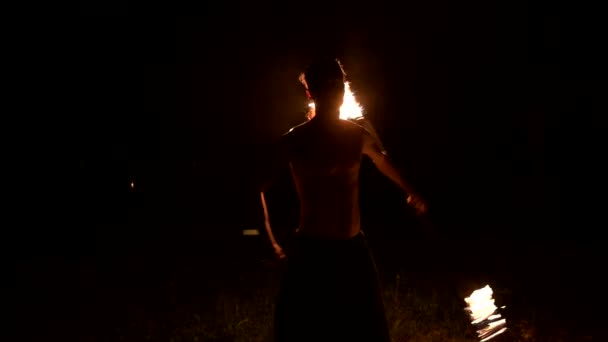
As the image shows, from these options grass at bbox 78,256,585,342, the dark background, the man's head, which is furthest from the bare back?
the dark background

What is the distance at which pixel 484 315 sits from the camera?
180 inches

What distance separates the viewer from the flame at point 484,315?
4.51m

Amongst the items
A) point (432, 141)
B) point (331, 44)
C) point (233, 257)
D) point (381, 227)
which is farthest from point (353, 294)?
point (432, 141)

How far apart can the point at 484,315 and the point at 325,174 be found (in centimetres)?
224

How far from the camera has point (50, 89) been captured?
44.9 feet

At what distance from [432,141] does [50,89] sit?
28.9 feet

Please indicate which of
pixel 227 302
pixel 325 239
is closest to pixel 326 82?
pixel 325 239

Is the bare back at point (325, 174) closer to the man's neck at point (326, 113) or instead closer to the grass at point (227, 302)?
the man's neck at point (326, 113)

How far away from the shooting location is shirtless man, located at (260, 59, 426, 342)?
118 inches

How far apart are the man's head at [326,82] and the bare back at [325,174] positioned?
0.11m

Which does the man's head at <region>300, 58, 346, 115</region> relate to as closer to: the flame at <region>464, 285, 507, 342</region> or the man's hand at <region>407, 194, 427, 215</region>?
the man's hand at <region>407, 194, 427, 215</region>

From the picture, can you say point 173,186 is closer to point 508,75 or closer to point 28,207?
point 28,207

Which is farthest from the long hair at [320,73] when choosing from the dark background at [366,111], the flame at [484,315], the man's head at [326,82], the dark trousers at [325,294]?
the dark background at [366,111]

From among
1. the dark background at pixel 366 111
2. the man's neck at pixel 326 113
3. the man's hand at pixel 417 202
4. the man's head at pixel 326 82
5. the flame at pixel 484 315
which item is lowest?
the flame at pixel 484 315
